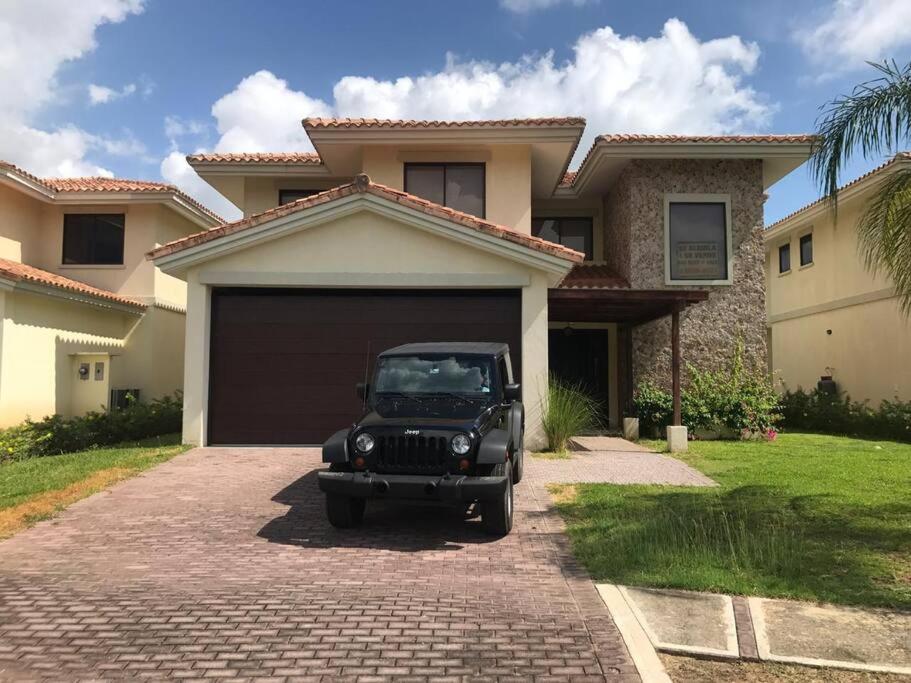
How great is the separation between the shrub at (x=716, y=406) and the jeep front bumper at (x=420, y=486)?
27.7 feet

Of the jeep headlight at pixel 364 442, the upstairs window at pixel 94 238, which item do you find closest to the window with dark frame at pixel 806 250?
the jeep headlight at pixel 364 442

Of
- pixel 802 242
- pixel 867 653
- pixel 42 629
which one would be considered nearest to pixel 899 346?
pixel 802 242

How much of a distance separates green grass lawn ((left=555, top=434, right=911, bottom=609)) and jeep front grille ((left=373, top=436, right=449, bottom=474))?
1540 mm

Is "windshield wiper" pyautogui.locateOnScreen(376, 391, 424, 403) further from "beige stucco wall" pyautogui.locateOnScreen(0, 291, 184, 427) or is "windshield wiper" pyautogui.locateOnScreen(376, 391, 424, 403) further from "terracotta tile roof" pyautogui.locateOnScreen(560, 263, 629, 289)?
"beige stucco wall" pyautogui.locateOnScreen(0, 291, 184, 427)

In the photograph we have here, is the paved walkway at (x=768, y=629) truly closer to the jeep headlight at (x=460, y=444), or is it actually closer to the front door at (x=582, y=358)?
the jeep headlight at (x=460, y=444)

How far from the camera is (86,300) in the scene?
13.6m

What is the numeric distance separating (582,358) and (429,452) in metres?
11.1

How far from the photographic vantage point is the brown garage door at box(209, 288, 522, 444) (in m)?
11.3

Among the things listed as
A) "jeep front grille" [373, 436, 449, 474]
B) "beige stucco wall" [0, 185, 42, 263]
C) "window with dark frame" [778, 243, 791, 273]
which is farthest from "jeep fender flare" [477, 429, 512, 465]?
"window with dark frame" [778, 243, 791, 273]

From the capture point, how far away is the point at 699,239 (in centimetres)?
Answer: 1490

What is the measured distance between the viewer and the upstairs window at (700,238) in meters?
14.8

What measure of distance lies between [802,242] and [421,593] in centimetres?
1993

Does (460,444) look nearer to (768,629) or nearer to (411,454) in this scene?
(411,454)

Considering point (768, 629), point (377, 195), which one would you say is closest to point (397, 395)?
point (768, 629)
